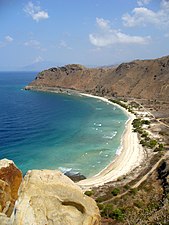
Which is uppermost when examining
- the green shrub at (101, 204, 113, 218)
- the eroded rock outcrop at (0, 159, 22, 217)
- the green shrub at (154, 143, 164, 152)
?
the eroded rock outcrop at (0, 159, 22, 217)

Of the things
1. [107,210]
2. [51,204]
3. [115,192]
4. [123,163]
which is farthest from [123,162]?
[51,204]

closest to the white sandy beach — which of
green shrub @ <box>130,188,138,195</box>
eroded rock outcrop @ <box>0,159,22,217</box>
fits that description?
green shrub @ <box>130,188,138,195</box>

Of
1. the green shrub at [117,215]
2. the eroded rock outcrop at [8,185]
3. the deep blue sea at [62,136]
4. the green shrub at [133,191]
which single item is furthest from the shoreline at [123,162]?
the eroded rock outcrop at [8,185]

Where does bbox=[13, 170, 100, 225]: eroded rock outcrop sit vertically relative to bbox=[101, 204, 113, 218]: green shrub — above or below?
above

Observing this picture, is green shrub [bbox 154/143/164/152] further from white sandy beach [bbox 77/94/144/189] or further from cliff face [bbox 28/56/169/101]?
cliff face [bbox 28/56/169/101]

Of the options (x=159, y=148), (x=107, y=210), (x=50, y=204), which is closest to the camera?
(x=50, y=204)

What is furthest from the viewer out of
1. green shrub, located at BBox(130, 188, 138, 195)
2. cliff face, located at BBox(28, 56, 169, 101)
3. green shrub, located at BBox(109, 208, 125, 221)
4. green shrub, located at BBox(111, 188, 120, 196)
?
cliff face, located at BBox(28, 56, 169, 101)

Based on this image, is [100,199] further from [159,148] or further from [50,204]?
[50,204]

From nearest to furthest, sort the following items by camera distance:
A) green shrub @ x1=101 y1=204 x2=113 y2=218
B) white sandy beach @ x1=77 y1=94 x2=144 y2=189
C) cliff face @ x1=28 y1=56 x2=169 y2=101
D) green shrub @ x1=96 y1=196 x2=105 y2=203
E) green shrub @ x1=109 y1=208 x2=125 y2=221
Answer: green shrub @ x1=109 y1=208 x2=125 y2=221 → green shrub @ x1=101 y1=204 x2=113 y2=218 → green shrub @ x1=96 y1=196 x2=105 y2=203 → white sandy beach @ x1=77 y1=94 x2=144 y2=189 → cliff face @ x1=28 y1=56 x2=169 y2=101
